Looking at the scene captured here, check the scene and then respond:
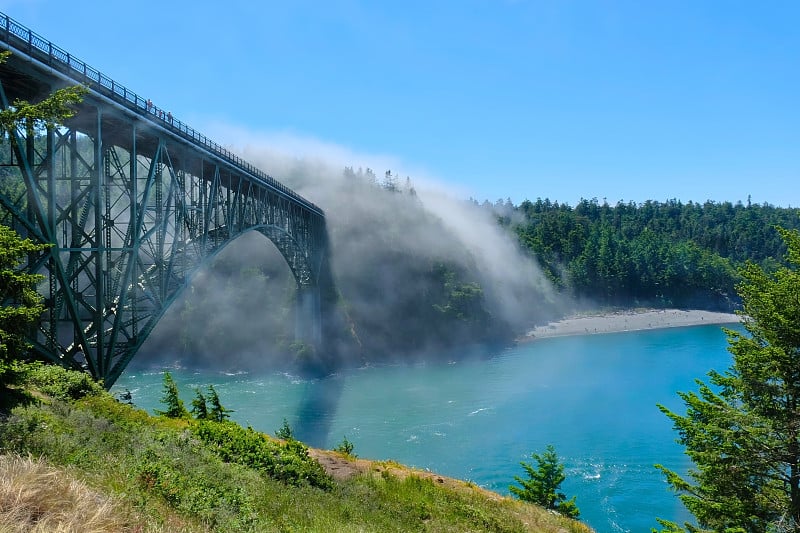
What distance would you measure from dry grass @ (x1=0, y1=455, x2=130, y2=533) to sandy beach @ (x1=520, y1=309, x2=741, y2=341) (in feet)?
269

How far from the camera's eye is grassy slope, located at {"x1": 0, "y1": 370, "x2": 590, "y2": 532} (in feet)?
20.9

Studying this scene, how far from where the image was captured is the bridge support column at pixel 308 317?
6281 centimetres

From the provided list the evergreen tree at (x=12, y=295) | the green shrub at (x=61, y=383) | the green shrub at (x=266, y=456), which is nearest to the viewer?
the evergreen tree at (x=12, y=295)

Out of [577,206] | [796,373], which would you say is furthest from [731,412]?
[577,206]

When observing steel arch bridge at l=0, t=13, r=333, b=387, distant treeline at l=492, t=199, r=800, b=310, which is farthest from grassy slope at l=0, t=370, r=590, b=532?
distant treeline at l=492, t=199, r=800, b=310

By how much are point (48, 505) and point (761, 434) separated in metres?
15.0

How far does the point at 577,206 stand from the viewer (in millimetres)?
170125

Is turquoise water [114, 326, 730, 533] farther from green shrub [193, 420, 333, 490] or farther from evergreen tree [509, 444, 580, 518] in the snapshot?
green shrub [193, 420, 333, 490]

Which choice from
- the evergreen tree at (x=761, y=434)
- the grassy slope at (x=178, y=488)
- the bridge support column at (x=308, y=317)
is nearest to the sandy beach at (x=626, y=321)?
the bridge support column at (x=308, y=317)

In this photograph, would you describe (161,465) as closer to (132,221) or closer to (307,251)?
(132,221)

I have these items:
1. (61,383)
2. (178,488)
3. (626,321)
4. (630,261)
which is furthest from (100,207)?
(630,261)

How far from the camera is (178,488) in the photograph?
8.73 metres

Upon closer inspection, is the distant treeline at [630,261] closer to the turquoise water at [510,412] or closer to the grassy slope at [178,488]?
the turquoise water at [510,412]

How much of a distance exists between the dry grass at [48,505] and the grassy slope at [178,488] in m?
0.02
